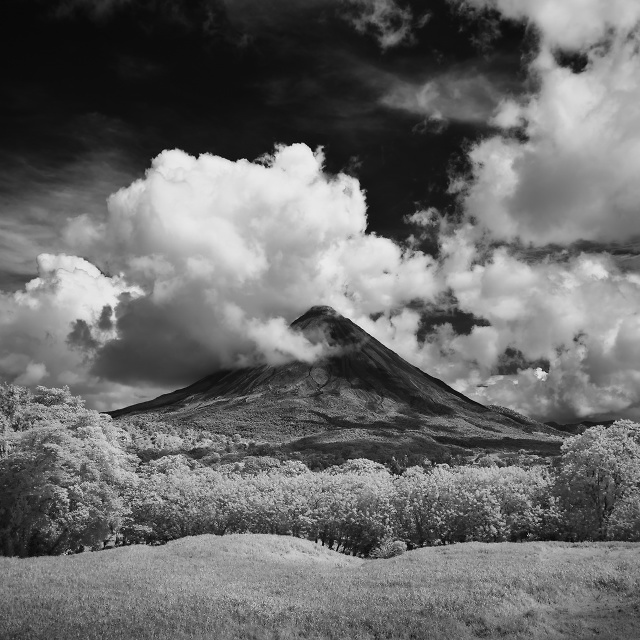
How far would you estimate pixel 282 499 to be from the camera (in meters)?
70.1

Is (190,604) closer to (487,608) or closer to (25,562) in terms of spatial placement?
(487,608)

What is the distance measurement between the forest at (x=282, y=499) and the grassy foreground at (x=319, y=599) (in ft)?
42.4

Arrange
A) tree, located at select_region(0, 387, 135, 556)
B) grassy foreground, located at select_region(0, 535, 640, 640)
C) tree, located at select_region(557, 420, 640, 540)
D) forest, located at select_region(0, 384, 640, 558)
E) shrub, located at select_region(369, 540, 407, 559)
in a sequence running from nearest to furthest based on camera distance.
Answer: grassy foreground, located at select_region(0, 535, 640, 640)
tree, located at select_region(0, 387, 135, 556)
forest, located at select_region(0, 384, 640, 558)
tree, located at select_region(557, 420, 640, 540)
shrub, located at select_region(369, 540, 407, 559)

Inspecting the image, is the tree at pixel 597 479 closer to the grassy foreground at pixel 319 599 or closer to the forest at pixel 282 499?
the forest at pixel 282 499

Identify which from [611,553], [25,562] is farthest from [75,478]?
[611,553]

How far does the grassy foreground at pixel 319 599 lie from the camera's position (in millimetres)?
19453

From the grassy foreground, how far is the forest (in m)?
12.9

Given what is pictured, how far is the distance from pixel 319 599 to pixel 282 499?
155 feet

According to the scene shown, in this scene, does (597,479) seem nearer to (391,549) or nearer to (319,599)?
(391,549)

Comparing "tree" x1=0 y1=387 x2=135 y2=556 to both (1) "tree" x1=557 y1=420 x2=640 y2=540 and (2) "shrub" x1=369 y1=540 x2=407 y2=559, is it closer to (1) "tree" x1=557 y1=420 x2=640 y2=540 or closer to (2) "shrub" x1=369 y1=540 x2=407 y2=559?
(2) "shrub" x1=369 y1=540 x2=407 y2=559

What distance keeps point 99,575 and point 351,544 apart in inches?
1863

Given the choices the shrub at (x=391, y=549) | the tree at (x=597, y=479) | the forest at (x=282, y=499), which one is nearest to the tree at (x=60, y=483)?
the forest at (x=282, y=499)

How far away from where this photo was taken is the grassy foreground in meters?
19.5

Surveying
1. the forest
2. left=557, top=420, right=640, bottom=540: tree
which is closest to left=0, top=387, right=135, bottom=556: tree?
the forest
